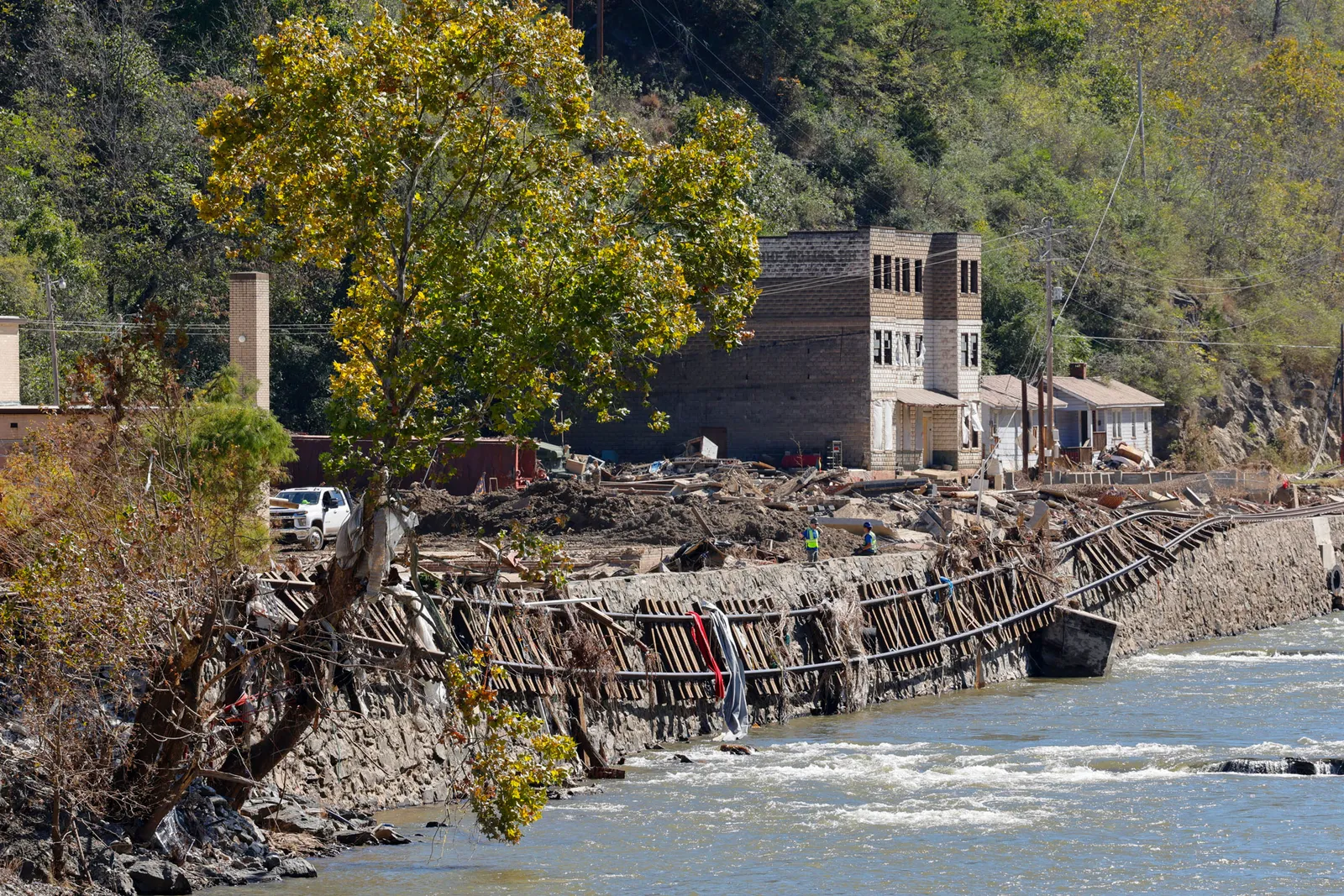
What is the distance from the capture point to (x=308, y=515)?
42812 mm

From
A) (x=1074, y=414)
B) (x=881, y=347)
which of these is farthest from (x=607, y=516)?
(x=1074, y=414)

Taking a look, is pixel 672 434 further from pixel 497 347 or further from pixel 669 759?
pixel 497 347

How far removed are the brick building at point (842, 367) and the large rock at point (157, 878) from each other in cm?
5258

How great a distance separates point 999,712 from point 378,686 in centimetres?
1470

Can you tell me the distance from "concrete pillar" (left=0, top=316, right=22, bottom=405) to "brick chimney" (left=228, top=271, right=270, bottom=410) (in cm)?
491

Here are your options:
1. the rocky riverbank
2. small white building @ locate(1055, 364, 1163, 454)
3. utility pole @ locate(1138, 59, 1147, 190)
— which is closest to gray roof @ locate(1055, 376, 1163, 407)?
small white building @ locate(1055, 364, 1163, 454)

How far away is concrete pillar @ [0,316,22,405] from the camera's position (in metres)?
38.4

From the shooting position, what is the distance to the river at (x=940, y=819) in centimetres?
2039

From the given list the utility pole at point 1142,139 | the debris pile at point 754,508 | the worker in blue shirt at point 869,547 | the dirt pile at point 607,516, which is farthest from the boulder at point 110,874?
the utility pole at point 1142,139

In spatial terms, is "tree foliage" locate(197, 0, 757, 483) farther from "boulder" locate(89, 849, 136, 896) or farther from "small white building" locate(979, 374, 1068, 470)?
"small white building" locate(979, 374, 1068, 470)

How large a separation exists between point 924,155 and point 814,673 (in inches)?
2874

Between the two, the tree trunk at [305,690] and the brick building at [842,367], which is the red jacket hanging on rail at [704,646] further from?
the brick building at [842,367]

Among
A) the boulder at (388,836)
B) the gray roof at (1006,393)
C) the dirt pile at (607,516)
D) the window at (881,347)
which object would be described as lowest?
the boulder at (388,836)

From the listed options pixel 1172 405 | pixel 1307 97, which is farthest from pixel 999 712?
pixel 1307 97
